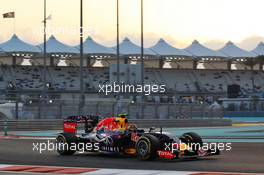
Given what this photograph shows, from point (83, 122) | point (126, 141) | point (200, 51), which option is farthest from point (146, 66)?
point (126, 141)

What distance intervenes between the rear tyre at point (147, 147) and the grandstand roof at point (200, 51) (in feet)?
242

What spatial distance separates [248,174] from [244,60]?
81064 mm

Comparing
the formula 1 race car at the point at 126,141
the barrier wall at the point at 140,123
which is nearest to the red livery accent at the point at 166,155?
the formula 1 race car at the point at 126,141

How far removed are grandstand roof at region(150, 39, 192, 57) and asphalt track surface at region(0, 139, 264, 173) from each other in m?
69.6

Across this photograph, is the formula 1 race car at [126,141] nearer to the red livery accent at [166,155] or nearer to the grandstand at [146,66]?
the red livery accent at [166,155]

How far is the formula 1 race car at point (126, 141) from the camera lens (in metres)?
14.0

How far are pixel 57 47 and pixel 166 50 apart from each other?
54.0 ft

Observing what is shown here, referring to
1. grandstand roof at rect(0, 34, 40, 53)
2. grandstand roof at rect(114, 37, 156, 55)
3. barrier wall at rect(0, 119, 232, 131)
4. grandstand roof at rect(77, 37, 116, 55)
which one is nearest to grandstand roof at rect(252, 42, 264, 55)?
grandstand roof at rect(114, 37, 156, 55)

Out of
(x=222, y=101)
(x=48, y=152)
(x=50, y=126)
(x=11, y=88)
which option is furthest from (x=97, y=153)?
(x=11, y=88)

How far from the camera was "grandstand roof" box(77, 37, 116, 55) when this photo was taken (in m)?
82.3

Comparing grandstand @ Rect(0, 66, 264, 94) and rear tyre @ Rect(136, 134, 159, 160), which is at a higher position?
grandstand @ Rect(0, 66, 264, 94)

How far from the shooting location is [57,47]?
81.1m

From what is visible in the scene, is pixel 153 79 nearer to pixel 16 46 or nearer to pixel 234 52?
pixel 234 52

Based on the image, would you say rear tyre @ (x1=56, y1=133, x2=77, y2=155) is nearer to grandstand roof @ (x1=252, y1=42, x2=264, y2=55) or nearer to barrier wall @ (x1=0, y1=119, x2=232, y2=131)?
barrier wall @ (x1=0, y1=119, x2=232, y2=131)
